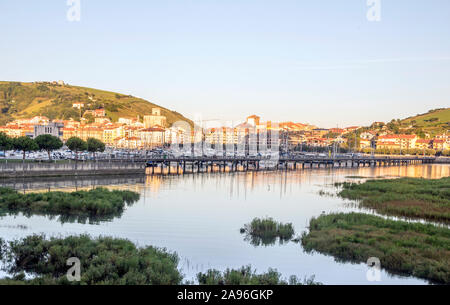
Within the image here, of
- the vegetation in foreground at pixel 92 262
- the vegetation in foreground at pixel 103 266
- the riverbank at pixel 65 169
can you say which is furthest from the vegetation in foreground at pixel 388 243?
the riverbank at pixel 65 169

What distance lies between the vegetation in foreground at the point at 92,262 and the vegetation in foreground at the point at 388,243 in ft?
22.7

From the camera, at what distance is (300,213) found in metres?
27.9

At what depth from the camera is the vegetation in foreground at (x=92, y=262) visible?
11.4 meters

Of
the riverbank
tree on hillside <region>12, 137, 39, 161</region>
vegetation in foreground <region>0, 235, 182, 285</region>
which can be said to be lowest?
vegetation in foreground <region>0, 235, 182, 285</region>

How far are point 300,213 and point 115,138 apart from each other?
130 m

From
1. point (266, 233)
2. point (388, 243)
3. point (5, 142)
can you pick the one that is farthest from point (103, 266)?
point (5, 142)

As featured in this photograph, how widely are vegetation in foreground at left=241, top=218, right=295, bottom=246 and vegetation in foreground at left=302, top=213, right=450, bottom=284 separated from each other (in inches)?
38.8

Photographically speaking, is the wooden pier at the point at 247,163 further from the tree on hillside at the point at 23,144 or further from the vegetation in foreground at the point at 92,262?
the vegetation in foreground at the point at 92,262

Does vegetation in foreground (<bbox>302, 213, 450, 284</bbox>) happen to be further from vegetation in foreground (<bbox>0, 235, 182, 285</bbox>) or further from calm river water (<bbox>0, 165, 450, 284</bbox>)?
vegetation in foreground (<bbox>0, 235, 182, 285</bbox>)

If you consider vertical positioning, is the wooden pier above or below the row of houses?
below

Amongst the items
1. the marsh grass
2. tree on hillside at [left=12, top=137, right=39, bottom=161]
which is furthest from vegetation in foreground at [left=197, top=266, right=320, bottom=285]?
tree on hillside at [left=12, top=137, right=39, bottom=161]

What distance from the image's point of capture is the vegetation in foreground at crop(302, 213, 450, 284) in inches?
567

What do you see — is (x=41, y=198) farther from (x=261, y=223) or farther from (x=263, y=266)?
(x=263, y=266)

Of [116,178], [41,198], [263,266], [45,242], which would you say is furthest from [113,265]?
[116,178]
